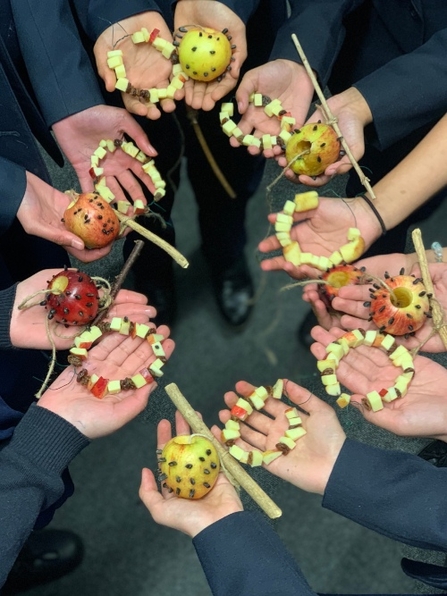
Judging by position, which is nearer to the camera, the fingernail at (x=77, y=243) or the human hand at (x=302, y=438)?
the human hand at (x=302, y=438)

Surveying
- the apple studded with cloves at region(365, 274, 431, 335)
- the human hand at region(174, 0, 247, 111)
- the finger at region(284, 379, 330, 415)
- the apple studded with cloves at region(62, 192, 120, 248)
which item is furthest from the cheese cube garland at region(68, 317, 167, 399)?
the human hand at region(174, 0, 247, 111)

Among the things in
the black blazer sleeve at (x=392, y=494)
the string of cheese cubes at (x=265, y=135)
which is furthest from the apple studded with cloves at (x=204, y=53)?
the black blazer sleeve at (x=392, y=494)

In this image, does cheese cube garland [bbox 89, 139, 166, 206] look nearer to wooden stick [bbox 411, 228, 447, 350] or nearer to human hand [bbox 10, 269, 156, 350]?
human hand [bbox 10, 269, 156, 350]

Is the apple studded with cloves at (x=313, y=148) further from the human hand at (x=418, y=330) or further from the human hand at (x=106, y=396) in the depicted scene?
the human hand at (x=106, y=396)

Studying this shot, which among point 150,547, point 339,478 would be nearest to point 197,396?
point 150,547

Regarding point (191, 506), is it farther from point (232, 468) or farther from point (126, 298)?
point (126, 298)
